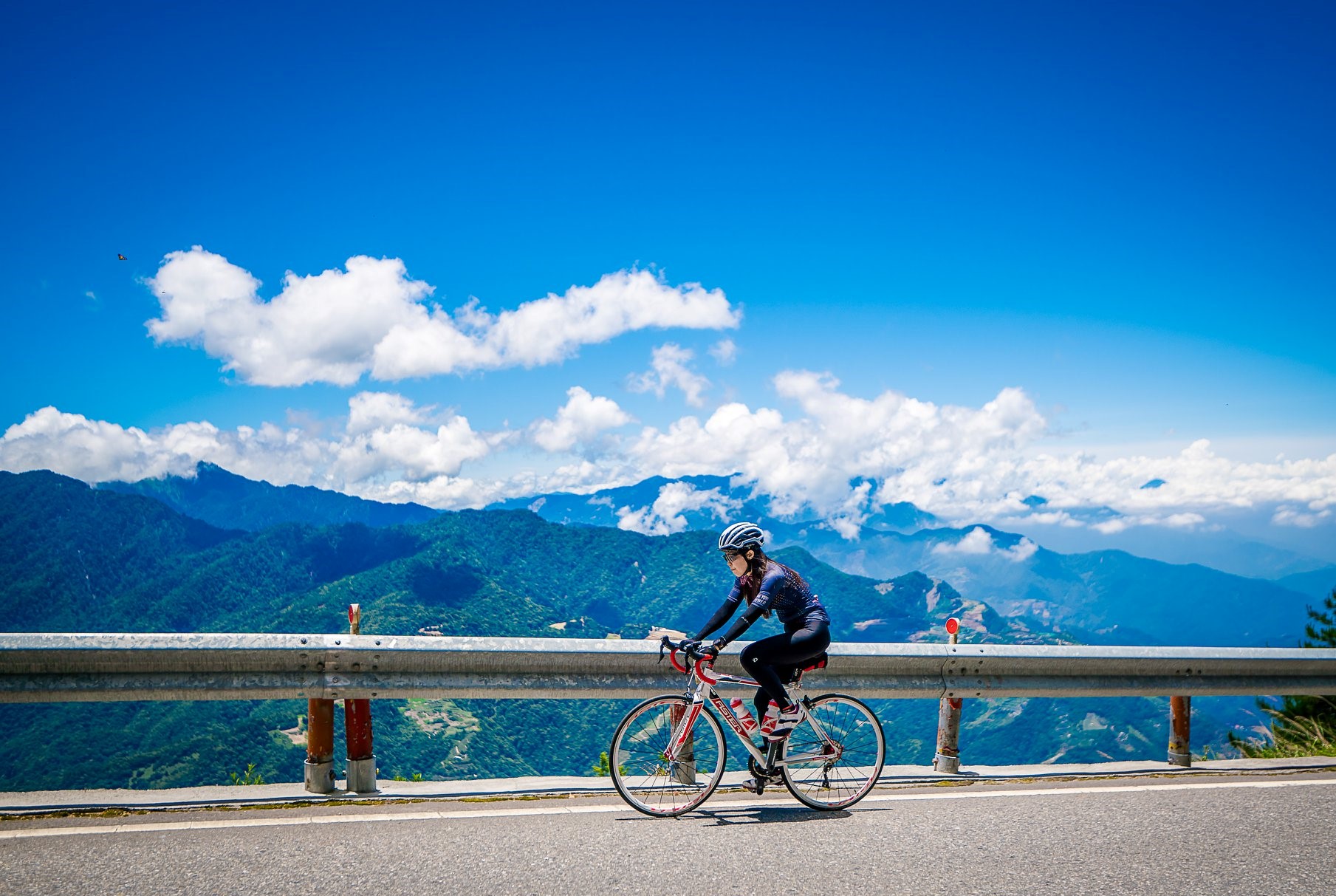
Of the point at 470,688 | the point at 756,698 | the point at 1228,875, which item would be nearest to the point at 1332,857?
the point at 1228,875

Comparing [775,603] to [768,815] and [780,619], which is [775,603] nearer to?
[780,619]

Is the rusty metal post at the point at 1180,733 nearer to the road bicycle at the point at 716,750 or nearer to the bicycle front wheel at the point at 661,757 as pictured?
the road bicycle at the point at 716,750

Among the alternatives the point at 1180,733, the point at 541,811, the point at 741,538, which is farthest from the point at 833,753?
the point at 1180,733

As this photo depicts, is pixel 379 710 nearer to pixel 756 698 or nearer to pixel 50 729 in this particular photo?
pixel 50 729

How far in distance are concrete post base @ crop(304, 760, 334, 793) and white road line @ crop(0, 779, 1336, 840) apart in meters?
0.54

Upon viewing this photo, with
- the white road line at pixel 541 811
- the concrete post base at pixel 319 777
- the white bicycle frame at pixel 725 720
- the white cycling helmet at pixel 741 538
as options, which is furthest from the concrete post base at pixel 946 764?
the concrete post base at pixel 319 777

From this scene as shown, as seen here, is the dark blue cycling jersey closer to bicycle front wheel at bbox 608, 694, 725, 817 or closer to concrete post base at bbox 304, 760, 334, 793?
bicycle front wheel at bbox 608, 694, 725, 817

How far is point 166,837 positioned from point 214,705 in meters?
140

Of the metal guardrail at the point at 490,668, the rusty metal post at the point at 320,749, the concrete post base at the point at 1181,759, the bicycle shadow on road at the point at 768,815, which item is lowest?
the concrete post base at the point at 1181,759

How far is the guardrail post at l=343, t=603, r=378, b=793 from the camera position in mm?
6184

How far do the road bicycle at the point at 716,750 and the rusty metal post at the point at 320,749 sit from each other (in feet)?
6.71

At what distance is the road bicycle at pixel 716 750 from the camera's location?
5918 millimetres

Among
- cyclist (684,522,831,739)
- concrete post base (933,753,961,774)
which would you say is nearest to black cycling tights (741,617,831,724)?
cyclist (684,522,831,739)

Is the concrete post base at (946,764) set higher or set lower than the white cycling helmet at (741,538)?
lower
